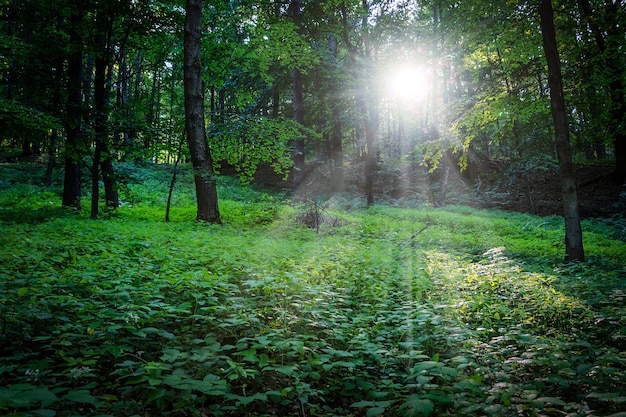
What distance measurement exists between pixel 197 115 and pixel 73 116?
3.41 metres

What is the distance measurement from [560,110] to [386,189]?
15495 mm

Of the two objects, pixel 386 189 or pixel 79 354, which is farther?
pixel 386 189

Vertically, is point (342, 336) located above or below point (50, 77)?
below

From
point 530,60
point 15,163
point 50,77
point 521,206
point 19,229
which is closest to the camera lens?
point 19,229

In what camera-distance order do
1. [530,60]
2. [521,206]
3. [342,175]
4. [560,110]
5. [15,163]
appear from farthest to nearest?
[342,175] < [15,163] < [521,206] < [530,60] < [560,110]

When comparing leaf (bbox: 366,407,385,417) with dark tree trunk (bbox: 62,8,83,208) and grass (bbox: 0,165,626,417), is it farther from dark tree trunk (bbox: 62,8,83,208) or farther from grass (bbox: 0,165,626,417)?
dark tree trunk (bbox: 62,8,83,208)

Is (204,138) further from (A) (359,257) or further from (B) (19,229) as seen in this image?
(A) (359,257)

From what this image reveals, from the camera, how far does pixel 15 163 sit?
2194cm

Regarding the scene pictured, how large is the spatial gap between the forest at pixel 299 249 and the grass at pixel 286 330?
0.11ft

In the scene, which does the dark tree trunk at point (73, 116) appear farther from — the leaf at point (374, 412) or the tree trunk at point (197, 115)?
the leaf at point (374, 412)

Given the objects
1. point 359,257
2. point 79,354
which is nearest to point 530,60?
point 359,257

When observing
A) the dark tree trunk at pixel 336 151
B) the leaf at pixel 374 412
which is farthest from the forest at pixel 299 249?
the dark tree trunk at pixel 336 151

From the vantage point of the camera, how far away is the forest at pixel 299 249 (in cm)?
254

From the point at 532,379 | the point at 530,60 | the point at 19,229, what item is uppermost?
the point at 530,60
